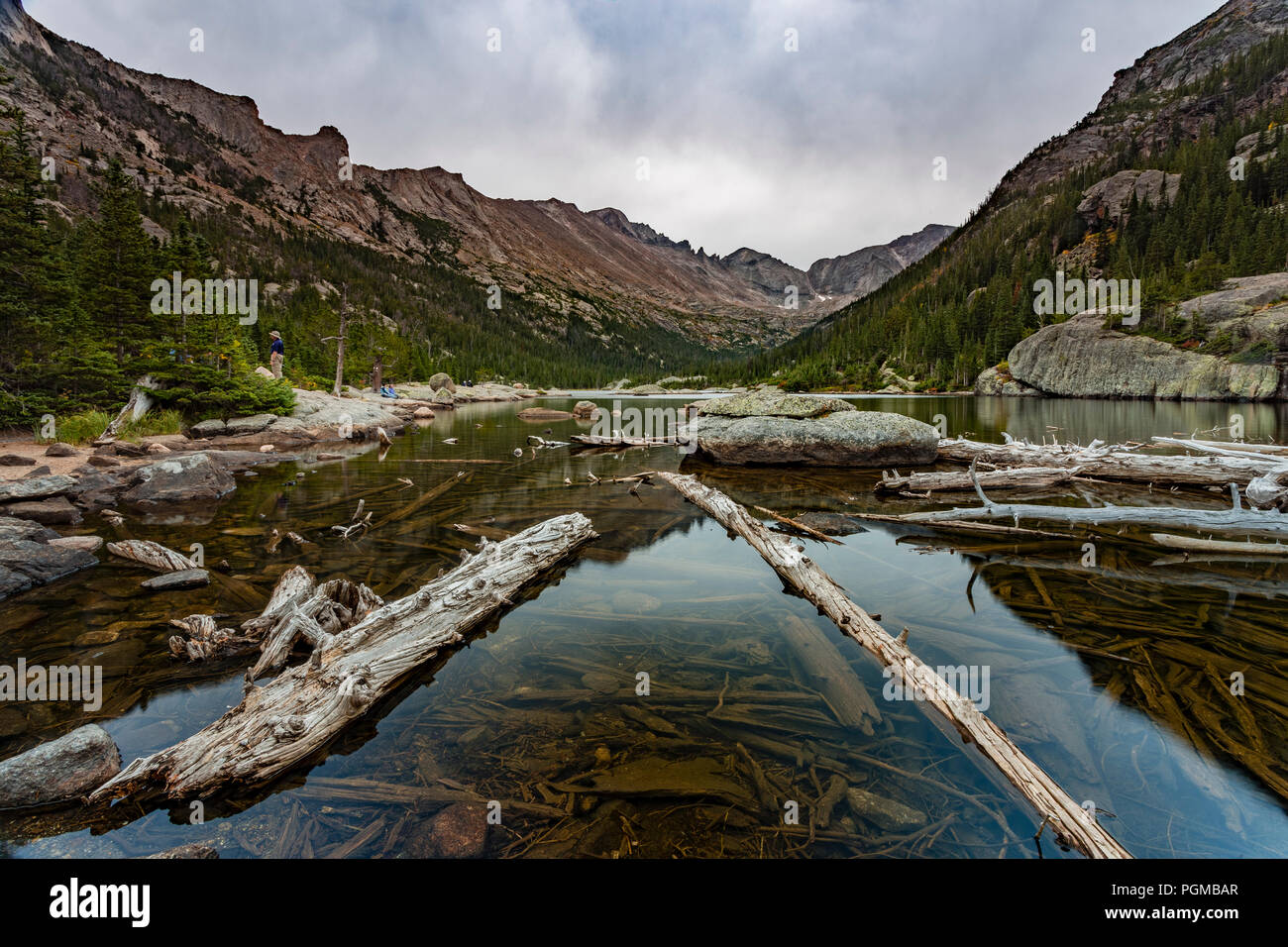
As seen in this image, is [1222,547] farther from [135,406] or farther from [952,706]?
[135,406]

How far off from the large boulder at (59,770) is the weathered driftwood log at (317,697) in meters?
0.24

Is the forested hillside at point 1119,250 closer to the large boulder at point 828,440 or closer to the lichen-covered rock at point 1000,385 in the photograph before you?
the lichen-covered rock at point 1000,385

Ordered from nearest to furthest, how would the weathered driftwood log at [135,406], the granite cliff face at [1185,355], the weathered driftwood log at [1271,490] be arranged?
the weathered driftwood log at [1271,490]
the weathered driftwood log at [135,406]
the granite cliff face at [1185,355]

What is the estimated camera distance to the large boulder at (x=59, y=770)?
2889mm

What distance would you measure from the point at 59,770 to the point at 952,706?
572 cm

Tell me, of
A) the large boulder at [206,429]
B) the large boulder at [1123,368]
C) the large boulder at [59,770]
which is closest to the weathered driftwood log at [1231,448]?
the large boulder at [59,770]

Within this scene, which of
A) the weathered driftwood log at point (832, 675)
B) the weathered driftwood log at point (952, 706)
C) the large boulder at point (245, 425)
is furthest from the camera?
the large boulder at point (245, 425)

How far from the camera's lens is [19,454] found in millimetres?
12461

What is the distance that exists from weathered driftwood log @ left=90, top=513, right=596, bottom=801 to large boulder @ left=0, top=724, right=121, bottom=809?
9.4 inches

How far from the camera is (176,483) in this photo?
1102 centimetres

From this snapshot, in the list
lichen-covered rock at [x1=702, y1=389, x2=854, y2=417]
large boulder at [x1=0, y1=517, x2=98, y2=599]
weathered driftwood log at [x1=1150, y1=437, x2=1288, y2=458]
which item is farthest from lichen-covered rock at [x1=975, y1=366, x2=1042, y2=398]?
large boulder at [x1=0, y1=517, x2=98, y2=599]

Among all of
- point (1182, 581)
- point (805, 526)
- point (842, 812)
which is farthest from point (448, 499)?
point (1182, 581)

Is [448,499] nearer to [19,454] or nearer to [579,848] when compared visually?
[579,848]

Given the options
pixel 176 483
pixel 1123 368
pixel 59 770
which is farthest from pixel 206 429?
pixel 1123 368
